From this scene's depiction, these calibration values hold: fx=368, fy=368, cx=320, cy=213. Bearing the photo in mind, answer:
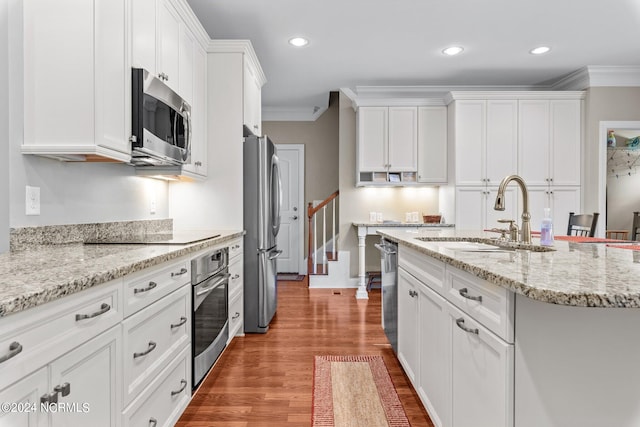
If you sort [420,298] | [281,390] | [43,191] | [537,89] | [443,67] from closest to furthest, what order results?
[43,191] < [420,298] < [281,390] < [443,67] < [537,89]

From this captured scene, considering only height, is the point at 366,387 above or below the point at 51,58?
below

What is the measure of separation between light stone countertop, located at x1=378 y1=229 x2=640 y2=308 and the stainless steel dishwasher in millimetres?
922

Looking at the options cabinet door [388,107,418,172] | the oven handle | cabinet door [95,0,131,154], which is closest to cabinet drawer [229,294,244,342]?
the oven handle

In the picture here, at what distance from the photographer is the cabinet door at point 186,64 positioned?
258 centimetres

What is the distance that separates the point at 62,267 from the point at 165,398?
770 millimetres

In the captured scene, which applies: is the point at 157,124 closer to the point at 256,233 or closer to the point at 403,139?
the point at 256,233

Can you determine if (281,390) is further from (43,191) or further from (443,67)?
(443,67)

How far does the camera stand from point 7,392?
2.43 feet

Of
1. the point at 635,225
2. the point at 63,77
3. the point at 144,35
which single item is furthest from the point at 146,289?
the point at 635,225

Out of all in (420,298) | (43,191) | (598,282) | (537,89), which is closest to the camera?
(598,282)

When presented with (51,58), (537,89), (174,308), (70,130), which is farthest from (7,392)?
(537,89)

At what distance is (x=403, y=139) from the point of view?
15.7 feet

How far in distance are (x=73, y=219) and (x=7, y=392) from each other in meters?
1.38

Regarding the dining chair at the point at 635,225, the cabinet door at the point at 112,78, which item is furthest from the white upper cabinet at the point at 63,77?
the dining chair at the point at 635,225
